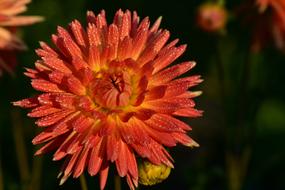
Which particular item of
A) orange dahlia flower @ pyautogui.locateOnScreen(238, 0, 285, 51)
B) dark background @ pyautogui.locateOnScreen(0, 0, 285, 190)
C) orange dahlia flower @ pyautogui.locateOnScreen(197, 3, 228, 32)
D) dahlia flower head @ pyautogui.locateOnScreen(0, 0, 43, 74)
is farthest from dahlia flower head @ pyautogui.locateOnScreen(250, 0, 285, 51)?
dahlia flower head @ pyautogui.locateOnScreen(0, 0, 43, 74)

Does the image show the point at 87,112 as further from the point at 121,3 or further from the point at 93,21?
the point at 121,3

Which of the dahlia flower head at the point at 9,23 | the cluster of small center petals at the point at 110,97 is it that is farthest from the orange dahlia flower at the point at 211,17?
the cluster of small center petals at the point at 110,97

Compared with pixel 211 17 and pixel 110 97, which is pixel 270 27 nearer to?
pixel 211 17

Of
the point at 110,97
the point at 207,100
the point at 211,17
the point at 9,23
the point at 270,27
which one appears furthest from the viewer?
the point at 207,100

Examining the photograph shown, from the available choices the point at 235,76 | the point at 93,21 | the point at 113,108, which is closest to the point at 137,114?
the point at 113,108

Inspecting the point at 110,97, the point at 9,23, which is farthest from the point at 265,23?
the point at 110,97

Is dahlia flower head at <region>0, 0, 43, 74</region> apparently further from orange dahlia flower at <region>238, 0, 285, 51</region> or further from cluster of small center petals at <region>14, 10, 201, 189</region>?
orange dahlia flower at <region>238, 0, 285, 51</region>

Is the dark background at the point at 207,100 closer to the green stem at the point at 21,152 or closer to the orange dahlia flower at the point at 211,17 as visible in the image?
the green stem at the point at 21,152
